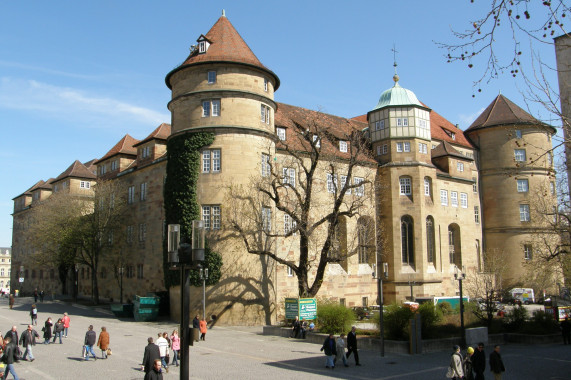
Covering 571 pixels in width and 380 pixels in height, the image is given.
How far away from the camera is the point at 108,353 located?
20172mm

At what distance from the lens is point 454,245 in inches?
1973

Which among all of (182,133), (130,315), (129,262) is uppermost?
(182,133)

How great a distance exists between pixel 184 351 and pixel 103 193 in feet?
122

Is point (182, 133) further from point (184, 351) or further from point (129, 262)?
point (184, 351)

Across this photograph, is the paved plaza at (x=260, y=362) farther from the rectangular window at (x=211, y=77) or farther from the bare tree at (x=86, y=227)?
the bare tree at (x=86, y=227)

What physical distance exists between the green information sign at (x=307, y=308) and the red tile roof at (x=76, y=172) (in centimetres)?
4366

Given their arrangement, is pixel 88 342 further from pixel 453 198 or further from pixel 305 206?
pixel 453 198

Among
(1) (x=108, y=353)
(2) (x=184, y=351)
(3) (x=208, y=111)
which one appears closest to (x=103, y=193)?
(3) (x=208, y=111)

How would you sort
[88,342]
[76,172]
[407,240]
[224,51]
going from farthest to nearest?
1. [76,172]
2. [407,240]
3. [224,51]
4. [88,342]

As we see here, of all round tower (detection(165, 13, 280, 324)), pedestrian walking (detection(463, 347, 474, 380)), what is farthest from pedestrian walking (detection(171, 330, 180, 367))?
round tower (detection(165, 13, 280, 324))

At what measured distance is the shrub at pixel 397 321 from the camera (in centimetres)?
2308

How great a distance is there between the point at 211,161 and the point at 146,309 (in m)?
11.0

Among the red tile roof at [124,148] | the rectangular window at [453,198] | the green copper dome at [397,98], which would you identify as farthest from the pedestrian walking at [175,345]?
the rectangular window at [453,198]

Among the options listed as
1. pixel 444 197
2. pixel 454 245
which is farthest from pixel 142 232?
pixel 454 245
